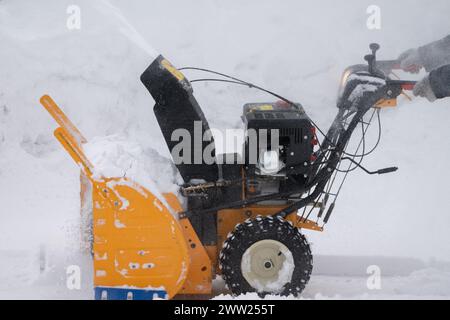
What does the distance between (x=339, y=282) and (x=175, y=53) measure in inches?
244

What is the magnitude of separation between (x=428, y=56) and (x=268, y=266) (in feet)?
7.49

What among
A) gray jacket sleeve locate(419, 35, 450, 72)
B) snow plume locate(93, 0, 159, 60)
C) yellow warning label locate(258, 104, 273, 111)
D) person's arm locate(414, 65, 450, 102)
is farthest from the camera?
snow plume locate(93, 0, 159, 60)

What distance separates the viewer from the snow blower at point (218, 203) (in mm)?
3949

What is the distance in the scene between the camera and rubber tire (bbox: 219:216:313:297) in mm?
4176

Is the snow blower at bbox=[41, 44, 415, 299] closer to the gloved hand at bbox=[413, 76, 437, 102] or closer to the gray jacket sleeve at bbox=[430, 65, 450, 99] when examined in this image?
the gloved hand at bbox=[413, 76, 437, 102]

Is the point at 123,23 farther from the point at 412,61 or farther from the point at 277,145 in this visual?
the point at 277,145

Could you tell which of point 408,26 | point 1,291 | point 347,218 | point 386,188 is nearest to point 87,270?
point 1,291

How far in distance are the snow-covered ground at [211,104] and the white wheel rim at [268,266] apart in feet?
2.89

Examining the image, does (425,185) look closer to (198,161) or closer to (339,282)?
(339,282)

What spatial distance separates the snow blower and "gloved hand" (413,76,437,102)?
7 cm

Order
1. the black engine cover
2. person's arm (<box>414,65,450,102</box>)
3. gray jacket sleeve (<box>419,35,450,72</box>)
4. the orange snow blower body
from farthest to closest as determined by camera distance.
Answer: gray jacket sleeve (<box>419,35,450,72</box>) < the black engine cover < person's arm (<box>414,65,450,102</box>) < the orange snow blower body

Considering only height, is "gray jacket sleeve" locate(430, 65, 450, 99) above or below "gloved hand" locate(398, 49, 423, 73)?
below

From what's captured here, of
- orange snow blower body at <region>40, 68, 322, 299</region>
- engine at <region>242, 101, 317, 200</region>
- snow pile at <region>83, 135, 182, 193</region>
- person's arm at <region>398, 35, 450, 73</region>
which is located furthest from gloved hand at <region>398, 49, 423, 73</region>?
orange snow blower body at <region>40, 68, 322, 299</region>
